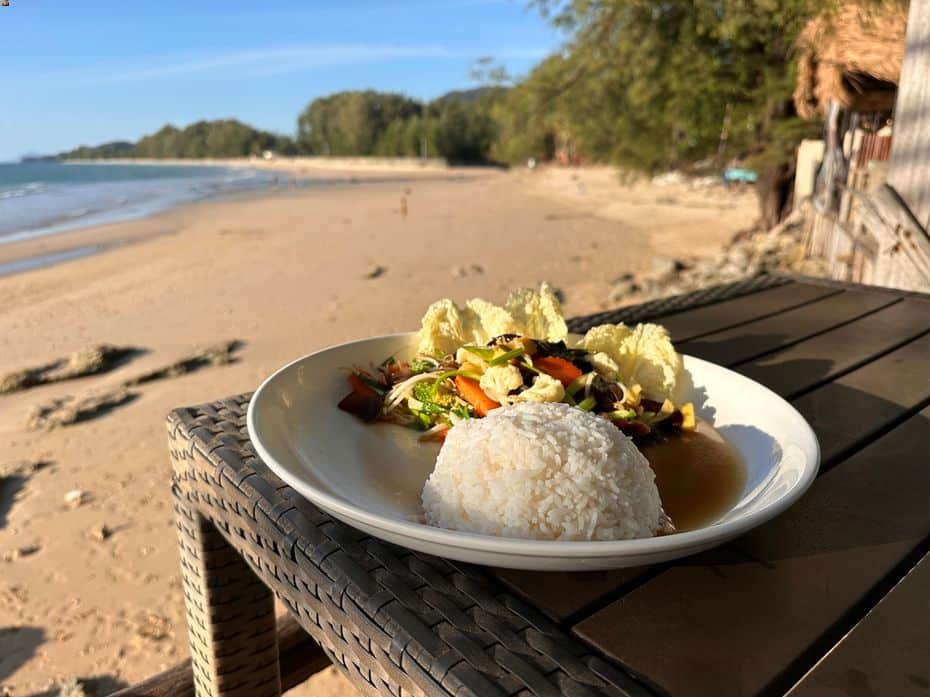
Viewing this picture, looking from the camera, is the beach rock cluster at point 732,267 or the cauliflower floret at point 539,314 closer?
the cauliflower floret at point 539,314

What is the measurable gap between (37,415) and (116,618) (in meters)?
3.48

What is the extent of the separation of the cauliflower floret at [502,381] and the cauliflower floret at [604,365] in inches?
8.1

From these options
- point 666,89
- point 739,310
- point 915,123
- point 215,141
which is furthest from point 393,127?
point 739,310

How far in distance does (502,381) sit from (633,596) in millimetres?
565

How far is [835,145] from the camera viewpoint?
795cm

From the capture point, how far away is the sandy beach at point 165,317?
340 centimetres

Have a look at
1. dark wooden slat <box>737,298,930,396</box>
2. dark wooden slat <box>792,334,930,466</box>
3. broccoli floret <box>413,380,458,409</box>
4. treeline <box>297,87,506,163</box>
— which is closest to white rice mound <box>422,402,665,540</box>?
broccoli floret <box>413,380,458,409</box>

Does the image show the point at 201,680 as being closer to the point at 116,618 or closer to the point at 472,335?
the point at 472,335

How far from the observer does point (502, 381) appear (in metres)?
1.36

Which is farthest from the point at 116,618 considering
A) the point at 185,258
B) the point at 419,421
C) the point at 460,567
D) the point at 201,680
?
the point at 185,258

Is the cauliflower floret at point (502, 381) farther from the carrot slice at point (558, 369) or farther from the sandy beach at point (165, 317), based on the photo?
the sandy beach at point (165, 317)

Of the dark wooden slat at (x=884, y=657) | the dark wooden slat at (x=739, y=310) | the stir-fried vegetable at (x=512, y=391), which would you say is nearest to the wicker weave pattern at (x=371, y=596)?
the dark wooden slat at (x=884, y=657)

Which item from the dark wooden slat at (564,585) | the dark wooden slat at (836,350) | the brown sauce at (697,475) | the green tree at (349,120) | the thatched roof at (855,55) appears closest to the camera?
the dark wooden slat at (564,585)

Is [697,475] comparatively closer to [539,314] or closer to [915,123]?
[539,314]
